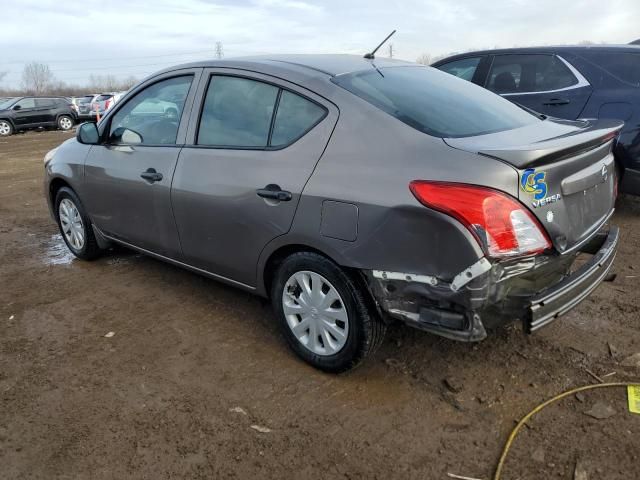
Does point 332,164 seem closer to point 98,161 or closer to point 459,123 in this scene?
point 459,123

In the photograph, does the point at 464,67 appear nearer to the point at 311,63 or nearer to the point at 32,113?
the point at 311,63

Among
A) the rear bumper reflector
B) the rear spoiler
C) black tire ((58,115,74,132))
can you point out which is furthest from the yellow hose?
black tire ((58,115,74,132))

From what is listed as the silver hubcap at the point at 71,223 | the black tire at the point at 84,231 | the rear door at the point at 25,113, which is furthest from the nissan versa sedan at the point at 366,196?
the rear door at the point at 25,113

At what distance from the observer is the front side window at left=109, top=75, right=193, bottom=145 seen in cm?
353

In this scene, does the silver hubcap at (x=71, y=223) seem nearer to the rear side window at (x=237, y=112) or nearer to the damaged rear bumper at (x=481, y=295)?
the rear side window at (x=237, y=112)

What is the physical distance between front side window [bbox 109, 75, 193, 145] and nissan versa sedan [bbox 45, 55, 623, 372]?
2 cm

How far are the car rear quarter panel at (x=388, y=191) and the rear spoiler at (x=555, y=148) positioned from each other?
0.17ft

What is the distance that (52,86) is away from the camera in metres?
95.4

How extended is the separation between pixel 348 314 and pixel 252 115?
1278 mm

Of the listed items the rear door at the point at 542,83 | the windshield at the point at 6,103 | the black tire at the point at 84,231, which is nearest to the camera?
the black tire at the point at 84,231

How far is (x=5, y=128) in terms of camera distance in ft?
69.6

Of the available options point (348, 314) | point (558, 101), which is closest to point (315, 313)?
point (348, 314)

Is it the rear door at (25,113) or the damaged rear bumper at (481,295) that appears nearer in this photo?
the damaged rear bumper at (481,295)

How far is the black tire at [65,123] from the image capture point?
22.2m
